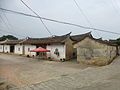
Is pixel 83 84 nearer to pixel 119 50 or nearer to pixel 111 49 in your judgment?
pixel 111 49

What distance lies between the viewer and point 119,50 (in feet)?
83.1

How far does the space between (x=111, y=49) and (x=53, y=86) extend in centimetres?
1364

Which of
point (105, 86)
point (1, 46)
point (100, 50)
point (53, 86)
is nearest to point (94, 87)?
point (105, 86)

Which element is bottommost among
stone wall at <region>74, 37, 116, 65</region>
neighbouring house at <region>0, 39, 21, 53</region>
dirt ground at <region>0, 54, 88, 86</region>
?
dirt ground at <region>0, 54, 88, 86</region>

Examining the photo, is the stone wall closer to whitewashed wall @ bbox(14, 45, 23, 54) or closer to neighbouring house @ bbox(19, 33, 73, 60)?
neighbouring house @ bbox(19, 33, 73, 60)

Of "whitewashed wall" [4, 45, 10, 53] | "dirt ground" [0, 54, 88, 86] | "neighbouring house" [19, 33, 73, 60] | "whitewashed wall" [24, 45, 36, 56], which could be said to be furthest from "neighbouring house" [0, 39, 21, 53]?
"dirt ground" [0, 54, 88, 86]

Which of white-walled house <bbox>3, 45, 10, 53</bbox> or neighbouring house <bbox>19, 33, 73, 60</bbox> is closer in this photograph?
neighbouring house <bbox>19, 33, 73, 60</bbox>

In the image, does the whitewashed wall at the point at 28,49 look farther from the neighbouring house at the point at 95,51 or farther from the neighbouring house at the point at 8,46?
the neighbouring house at the point at 95,51

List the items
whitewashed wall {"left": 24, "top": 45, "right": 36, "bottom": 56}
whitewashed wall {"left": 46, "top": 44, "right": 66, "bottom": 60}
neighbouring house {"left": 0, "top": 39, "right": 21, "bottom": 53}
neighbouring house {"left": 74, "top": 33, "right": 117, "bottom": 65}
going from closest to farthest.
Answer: neighbouring house {"left": 74, "top": 33, "right": 117, "bottom": 65} → whitewashed wall {"left": 46, "top": 44, "right": 66, "bottom": 60} → whitewashed wall {"left": 24, "top": 45, "right": 36, "bottom": 56} → neighbouring house {"left": 0, "top": 39, "right": 21, "bottom": 53}

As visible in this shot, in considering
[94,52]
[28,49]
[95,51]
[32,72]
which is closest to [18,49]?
[28,49]

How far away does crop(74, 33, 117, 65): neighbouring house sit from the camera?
20797 mm

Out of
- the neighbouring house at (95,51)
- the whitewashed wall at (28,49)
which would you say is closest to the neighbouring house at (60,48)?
the neighbouring house at (95,51)

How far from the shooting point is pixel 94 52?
2177cm

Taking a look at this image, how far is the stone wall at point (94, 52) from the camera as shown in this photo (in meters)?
20.8
